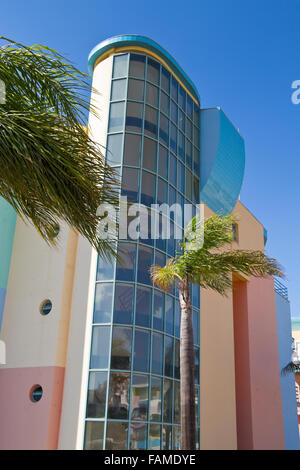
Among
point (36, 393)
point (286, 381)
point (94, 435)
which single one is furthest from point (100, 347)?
point (286, 381)

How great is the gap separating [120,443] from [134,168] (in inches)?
346

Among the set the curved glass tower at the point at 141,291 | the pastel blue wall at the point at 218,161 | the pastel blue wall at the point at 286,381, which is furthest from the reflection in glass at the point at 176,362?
the pastel blue wall at the point at 286,381

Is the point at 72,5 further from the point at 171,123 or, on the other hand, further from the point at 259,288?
the point at 259,288

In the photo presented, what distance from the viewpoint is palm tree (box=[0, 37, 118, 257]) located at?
3287 millimetres

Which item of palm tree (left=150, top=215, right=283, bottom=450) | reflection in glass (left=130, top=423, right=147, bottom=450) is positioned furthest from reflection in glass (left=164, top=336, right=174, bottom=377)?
palm tree (left=150, top=215, right=283, bottom=450)

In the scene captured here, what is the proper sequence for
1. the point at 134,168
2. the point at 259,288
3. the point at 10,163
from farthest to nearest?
the point at 259,288 < the point at 134,168 < the point at 10,163

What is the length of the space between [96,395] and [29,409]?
7.61 ft

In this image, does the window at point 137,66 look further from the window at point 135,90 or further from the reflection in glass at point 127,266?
the reflection in glass at point 127,266

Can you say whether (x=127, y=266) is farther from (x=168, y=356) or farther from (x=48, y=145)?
(x=48, y=145)

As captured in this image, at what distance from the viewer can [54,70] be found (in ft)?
12.7

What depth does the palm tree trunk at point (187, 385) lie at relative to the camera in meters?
11.2

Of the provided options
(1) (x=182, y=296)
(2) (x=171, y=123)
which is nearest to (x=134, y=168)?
(2) (x=171, y=123)

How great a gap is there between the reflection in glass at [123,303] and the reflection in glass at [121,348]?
Answer: 306mm

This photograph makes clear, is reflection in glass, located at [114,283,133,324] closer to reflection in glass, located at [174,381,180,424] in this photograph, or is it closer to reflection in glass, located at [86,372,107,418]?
reflection in glass, located at [86,372,107,418]
